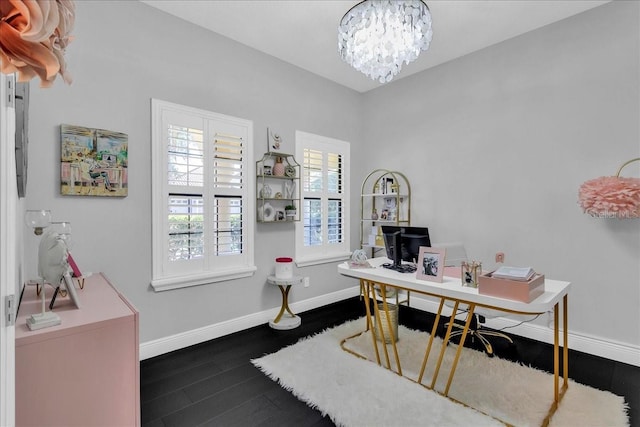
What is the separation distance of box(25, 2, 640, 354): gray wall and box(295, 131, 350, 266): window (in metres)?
0.24

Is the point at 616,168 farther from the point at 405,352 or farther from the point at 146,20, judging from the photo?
the point at 146,20

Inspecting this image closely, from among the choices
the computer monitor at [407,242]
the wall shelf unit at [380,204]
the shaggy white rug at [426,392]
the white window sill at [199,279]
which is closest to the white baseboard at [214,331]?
the white window sill at [199,279]

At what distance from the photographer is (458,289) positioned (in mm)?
2012

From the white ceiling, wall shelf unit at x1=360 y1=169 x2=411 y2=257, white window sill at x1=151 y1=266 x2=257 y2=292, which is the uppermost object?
the white ceiling

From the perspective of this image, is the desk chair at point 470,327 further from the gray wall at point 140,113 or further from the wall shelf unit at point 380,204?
the gray wall at point 140,113

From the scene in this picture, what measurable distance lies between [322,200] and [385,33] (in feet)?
7.97

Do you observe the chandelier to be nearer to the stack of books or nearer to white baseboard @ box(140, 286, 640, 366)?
the stack of books

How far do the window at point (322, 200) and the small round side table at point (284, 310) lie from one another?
0.47 m

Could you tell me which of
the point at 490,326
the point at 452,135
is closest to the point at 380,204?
the point at 452,135

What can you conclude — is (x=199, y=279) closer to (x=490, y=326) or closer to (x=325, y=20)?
(x=325, y=20)

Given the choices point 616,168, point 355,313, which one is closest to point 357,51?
point 616,168

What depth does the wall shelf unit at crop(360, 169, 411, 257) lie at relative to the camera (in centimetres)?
416

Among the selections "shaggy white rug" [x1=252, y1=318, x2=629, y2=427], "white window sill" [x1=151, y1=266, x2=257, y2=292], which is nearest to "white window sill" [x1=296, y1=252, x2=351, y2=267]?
"white window sill" [x1=151, y1=266, x2=257, y2=292]

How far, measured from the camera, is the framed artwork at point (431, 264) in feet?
7.11
